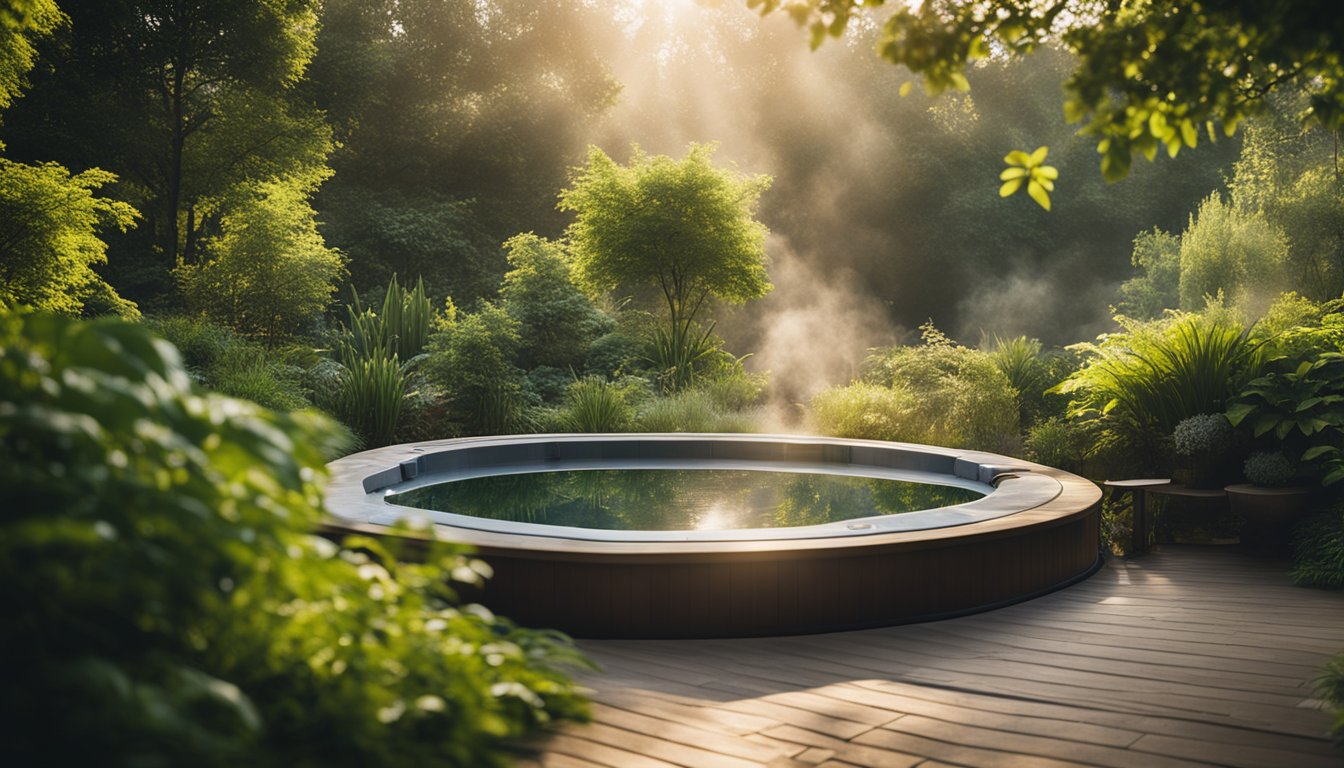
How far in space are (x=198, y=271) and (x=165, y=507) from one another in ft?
40.1

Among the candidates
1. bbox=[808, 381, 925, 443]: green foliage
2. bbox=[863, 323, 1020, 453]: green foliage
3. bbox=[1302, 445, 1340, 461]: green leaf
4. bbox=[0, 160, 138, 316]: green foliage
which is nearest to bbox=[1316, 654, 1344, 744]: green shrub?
bbox=[1302, 445, 1340, 461]: green leaf

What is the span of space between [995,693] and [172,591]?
2.36 meters

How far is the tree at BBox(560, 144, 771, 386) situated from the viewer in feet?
39.0

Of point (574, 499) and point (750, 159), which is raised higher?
point (750, 159)

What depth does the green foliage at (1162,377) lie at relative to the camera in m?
6.23

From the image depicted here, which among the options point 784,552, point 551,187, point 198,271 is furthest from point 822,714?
point 551,187

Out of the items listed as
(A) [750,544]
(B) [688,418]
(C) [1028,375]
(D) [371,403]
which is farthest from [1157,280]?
(A) [750,544]

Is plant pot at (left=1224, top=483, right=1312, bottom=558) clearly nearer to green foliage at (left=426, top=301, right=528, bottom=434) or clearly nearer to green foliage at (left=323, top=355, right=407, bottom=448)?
green foliage at (left=426, top=301, right=528, bottom=434)

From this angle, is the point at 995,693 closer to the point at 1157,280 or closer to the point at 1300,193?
the point at 1300,193

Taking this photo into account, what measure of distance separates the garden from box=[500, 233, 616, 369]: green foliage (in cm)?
6

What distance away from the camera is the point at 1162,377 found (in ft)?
21.3

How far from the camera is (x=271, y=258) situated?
1145 cm

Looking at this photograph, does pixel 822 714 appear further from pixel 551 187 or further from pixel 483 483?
pixel 551 187

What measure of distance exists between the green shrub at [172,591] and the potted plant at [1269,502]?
5658 mm
